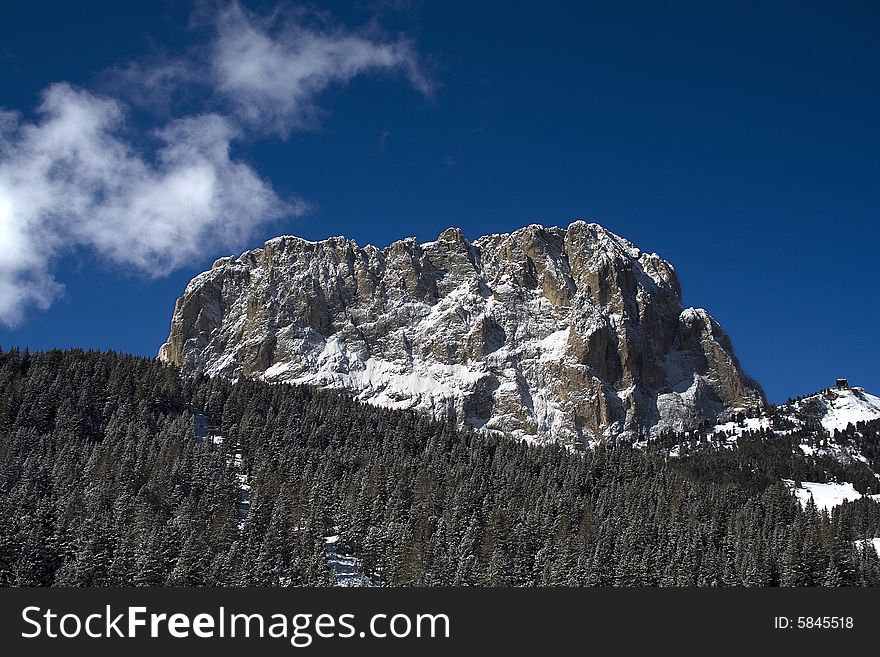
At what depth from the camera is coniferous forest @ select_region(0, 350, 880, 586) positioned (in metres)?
91.6

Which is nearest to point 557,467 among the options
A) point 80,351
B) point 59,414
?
point 59,414

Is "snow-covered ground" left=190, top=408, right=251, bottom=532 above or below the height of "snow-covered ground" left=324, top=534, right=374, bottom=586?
above

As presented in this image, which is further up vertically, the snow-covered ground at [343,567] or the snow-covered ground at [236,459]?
the snow-covered ground at [236,459]

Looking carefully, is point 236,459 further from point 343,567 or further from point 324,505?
point 343,567

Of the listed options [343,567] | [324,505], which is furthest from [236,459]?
[343,567]

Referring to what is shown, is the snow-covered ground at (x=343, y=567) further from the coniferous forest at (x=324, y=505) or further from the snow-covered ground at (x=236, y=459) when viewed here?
the snow-covered ground at (x=236, y=459)

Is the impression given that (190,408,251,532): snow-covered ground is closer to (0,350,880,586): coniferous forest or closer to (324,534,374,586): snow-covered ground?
(0,350,880,586): coniferous forest

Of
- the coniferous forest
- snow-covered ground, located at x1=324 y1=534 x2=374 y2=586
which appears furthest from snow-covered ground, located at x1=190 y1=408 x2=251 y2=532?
snow-covered ground, located at x1=324 y1=534 x2=374 y2=586

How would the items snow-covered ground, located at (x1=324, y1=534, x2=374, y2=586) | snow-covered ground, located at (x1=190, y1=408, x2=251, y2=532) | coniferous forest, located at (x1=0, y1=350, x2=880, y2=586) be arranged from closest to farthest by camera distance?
1. coniferous forest, located at (x1=0, y1=350, x2=880, y2=586)
2. snow-covered ground, located at (x1=324, y1=534, x2=374, y2=586)
3. snow-covered ground, located at (x1=190, y1=408, x2=251, y2=532)

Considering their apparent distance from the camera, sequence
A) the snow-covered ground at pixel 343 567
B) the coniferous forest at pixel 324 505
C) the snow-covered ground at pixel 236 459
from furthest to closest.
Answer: the snow-covered ground at pixel 236 459
the snow-covered ground at pixel 343 567
the coniferous forest at pixel 324 505

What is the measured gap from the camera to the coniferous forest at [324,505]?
3605 inches

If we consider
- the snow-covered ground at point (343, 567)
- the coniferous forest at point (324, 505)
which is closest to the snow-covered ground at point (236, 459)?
the coniferous forest at point (324, 505)

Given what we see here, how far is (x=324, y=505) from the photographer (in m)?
120

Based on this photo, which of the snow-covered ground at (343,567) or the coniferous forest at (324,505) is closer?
the coniferous forest at (324,505)
